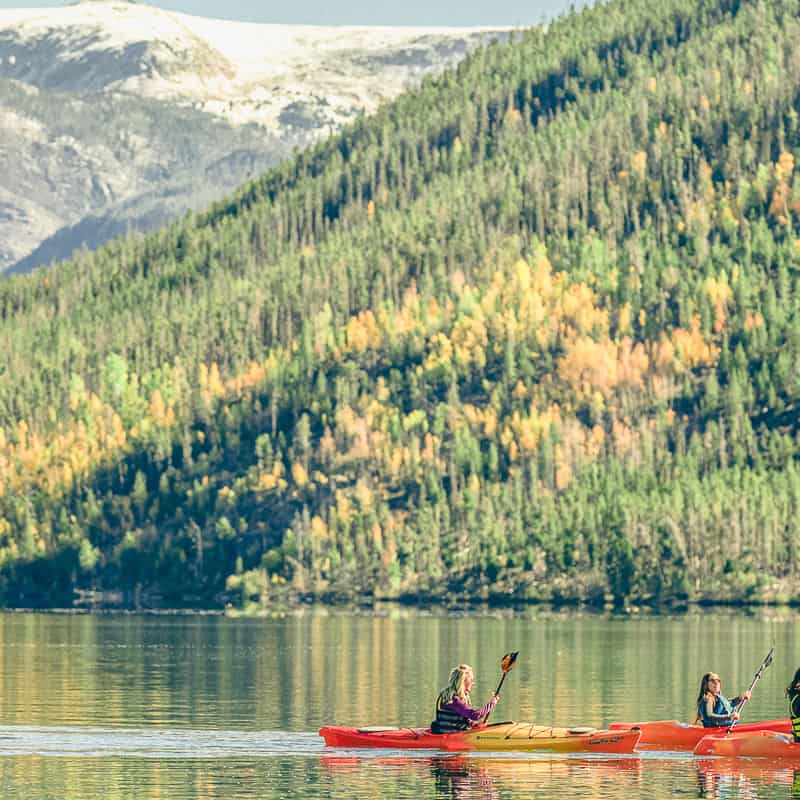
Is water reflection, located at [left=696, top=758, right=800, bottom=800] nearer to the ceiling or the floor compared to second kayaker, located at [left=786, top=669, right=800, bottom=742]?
nearer to the floor

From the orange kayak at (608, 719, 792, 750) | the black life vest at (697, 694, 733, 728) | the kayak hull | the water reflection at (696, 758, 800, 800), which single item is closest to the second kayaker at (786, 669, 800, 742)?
the water reflection at (696, 758, 800, 800)

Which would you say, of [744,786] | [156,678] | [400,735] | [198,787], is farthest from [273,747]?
[156,678]

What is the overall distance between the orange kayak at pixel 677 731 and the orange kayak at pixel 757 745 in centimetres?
156

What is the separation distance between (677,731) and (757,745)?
5534 millimetres

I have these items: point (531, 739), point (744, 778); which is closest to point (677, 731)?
point (531, 739)

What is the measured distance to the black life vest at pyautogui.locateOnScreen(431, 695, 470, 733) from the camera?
121 meters

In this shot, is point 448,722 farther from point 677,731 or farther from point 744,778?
point 744,778

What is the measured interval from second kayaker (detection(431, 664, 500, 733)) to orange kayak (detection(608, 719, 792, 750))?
7187mm

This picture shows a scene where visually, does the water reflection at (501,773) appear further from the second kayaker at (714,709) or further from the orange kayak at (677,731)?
the second kayaker at (714,709)

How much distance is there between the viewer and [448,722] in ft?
398

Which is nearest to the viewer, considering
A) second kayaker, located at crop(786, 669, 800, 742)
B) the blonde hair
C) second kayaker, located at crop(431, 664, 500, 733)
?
second kayaker, located at crop(786, 669, 800, 742)

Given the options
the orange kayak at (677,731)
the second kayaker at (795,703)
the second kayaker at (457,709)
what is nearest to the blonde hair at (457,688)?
the second kayaker at (457,709)

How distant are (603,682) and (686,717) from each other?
115 feet

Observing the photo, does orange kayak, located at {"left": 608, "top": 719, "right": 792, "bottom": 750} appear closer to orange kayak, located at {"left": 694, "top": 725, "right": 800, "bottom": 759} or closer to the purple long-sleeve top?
orange kayak, located at {"left": 694, "top": 725, "right": 800, "bottom": 759}
